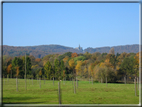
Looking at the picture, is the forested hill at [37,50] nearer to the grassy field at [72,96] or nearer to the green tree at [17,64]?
the green tree at [17,64]

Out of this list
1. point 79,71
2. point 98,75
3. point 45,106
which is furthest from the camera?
point 79,71

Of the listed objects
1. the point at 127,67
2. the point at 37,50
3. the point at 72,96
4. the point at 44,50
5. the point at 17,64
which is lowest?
the point at 72,96

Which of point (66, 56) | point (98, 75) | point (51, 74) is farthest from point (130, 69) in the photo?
point (66, 56)

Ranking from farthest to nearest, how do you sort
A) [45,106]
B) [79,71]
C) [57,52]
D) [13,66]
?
1. [57,52]
2. [79,71]
3. [13,66]
4. [45,106]

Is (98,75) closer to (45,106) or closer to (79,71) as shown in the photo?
(79,71)

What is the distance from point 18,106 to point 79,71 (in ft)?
121

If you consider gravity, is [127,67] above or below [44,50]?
below

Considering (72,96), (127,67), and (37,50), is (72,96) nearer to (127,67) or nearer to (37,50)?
(127,67)

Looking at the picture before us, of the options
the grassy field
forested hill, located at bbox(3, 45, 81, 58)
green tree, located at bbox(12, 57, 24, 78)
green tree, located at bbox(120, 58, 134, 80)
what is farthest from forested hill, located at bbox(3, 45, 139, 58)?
the grassy field

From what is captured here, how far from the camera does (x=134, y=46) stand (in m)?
59.2

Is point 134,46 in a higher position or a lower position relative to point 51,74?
higher

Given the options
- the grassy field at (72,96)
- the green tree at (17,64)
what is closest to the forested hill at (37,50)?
the green tree at (17,64)

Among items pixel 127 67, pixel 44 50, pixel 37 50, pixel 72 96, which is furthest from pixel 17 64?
pixel 72 96

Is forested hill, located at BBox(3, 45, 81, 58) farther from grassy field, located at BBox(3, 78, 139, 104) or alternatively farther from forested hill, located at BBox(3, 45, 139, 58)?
grassy field, located at BBox(3, 78, 139, 104)
